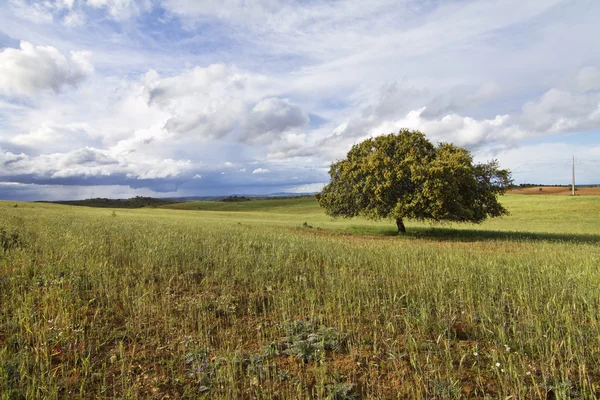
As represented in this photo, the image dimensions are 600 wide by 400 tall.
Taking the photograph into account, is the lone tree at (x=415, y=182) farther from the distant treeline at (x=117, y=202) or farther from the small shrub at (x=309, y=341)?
the distant treeline at (x=117, y=202)

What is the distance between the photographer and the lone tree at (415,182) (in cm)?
2189

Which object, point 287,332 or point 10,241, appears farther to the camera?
point 10,241

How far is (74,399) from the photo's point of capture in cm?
403

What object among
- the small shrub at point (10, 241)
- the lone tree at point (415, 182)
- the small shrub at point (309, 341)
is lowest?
the small shrub at point (309, 341)

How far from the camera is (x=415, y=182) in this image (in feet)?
73.7

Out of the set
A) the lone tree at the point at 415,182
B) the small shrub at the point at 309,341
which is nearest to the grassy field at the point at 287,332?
the small shrub at the point at 309,341

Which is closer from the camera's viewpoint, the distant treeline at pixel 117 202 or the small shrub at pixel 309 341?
the small shrub at pixel 309 341

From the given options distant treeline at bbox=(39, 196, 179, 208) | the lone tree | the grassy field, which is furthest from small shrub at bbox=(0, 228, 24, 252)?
distant treeline at bbox=(39, 196, 179, 208)

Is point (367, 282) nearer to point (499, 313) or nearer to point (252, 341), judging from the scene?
point (499, 313)

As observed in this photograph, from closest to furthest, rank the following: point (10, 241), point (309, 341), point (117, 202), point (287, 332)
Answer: point (309, 341), point (287, 332), point (10, 241), point (117, 202)

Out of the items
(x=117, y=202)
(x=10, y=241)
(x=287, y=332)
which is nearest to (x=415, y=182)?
(x=287, y=332)

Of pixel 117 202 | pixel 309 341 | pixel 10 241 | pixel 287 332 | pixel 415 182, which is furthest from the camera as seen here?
pixel 117 202

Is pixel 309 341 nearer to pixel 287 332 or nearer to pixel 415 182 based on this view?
pixel 287 332

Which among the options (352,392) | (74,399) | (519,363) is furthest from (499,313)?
(74,399)
